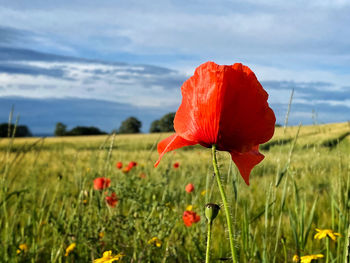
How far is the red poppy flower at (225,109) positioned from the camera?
68 cm

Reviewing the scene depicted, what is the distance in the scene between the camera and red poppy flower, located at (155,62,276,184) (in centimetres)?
68

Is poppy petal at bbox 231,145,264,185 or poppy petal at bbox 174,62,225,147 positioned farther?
poppy petal at bbox 231,145,264,185

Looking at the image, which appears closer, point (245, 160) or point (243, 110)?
point (243, 110)

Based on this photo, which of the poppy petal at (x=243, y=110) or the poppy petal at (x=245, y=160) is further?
the poppy petal at (x=245, y=160)

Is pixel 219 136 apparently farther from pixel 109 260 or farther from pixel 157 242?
pixel 157 242

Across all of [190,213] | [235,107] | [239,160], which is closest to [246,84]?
[235,107]

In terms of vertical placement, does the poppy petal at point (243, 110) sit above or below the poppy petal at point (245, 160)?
above

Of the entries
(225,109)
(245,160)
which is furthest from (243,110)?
(245,160)

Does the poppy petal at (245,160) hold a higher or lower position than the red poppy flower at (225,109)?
lower

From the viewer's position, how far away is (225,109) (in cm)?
69

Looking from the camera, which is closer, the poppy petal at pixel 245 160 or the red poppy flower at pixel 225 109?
the red poppy flower at pixel 225 109

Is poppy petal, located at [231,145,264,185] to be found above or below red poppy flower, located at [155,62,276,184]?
below

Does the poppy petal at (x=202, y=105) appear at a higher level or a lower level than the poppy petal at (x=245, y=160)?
higher

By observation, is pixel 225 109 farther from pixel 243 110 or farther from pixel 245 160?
pixel 245 160
